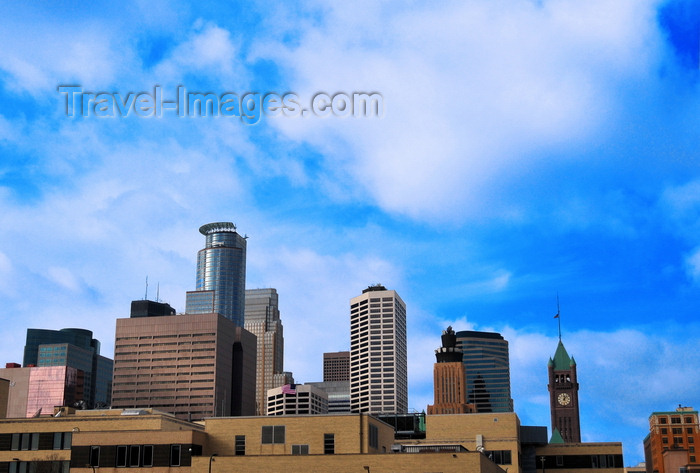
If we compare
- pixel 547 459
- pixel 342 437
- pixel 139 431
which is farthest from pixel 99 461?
pixel 547 459

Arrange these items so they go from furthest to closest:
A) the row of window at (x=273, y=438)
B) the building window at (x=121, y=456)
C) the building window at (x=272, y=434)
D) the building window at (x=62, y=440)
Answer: the building window at (x=62, y=440)
the building window at (x=272, y=434)
the row of window at (x=273, y=438)
the building window at (x=121, y=456)

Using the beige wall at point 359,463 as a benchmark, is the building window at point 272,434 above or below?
above

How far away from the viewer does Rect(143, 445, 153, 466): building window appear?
82188 millimetres

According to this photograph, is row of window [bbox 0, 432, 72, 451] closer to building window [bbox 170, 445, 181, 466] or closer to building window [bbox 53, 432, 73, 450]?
building window [bbox 53, 432, 73, 450]

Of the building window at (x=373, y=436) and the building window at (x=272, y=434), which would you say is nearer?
the building window at (x=373, y=436)

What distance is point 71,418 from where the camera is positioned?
3578 inches

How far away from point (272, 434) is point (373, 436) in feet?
32.4

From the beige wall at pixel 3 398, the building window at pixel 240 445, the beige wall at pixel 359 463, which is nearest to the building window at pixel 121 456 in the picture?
the building window at pixel 240 445

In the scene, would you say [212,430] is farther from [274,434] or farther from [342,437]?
[342,437]

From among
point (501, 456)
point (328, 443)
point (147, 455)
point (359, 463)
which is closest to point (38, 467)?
point (147, 455)

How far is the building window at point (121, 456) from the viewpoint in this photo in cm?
8250

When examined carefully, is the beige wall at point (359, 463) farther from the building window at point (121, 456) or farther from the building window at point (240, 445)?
the building window at point (121, 456)

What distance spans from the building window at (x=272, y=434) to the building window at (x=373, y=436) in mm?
8526

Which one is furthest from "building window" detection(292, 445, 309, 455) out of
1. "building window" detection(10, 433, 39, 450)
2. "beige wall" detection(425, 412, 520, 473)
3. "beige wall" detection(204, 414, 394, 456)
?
"beige wall" detection(425, 412, 520, 473)
